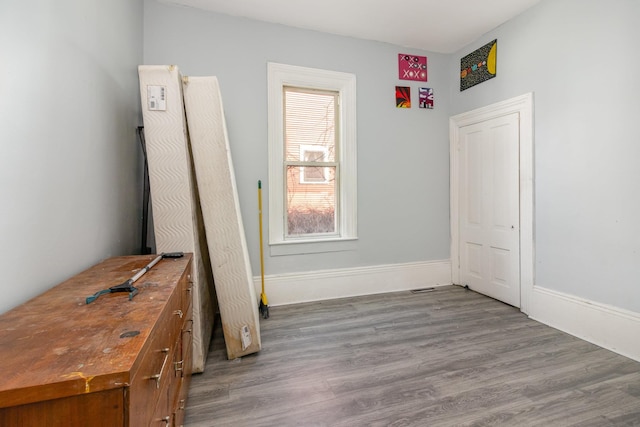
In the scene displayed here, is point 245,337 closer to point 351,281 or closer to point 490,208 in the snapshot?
point 351,281

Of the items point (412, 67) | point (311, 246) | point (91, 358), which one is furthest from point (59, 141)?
point (412, 67)

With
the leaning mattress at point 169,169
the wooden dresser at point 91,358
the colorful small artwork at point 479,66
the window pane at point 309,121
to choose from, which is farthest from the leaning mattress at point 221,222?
the colorful small artwork at point 479,66

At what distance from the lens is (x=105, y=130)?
185 centimetres

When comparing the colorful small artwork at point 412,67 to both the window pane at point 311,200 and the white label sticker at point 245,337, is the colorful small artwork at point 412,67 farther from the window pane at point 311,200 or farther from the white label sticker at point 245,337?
the white label sticker at point 245,337

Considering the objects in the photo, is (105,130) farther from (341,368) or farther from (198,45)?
(341,368)

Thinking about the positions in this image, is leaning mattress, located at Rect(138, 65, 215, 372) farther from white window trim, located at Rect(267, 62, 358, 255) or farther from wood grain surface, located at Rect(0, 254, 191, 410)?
white window trim, located at Rect(267, 62, 358, 255)

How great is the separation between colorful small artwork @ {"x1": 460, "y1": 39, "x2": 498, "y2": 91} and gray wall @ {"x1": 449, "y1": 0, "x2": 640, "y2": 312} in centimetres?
20

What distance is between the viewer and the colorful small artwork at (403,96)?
3609 millimetres

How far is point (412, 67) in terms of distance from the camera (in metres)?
3.67

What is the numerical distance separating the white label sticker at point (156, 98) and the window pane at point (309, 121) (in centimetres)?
148

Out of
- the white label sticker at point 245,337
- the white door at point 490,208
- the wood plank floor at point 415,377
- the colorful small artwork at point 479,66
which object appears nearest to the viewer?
the wood plank floor at point 415,377

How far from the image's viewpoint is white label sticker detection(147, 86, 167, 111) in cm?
194

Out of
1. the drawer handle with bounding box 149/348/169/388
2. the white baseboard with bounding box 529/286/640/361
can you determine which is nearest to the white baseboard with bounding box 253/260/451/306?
the white baseboard with bounding box 529/286/640/361

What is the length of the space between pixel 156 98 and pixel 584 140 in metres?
3.50
